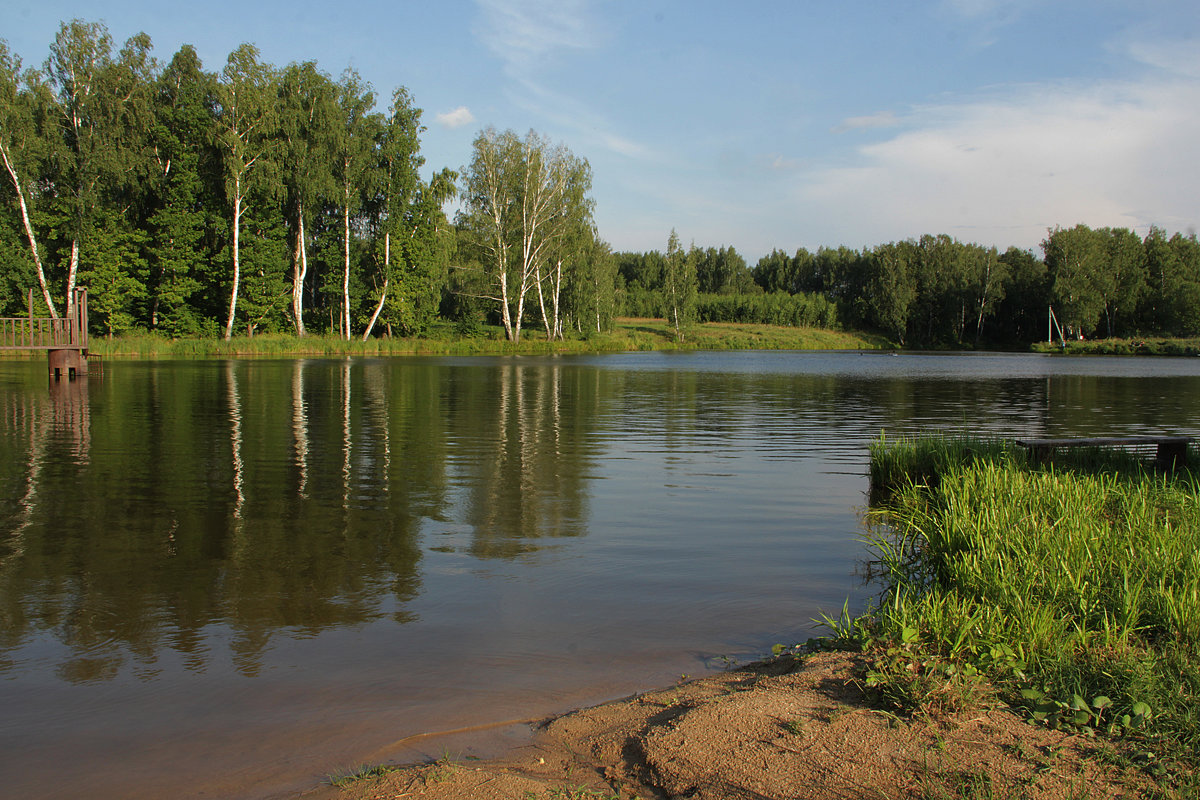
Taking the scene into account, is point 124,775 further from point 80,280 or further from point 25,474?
point 80,280

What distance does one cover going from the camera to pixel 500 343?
62000mm

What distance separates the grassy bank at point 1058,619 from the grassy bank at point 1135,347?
82.7 m

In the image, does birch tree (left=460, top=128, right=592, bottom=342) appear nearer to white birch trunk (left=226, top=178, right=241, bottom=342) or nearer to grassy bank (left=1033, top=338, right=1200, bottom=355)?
white birch trunk (left=226, top=178, right=241, bottom=342)

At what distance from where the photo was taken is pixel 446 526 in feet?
29.5

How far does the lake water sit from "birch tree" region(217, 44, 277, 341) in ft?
107

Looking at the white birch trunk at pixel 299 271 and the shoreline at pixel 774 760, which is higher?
the white birch trunk at pixel 299 271

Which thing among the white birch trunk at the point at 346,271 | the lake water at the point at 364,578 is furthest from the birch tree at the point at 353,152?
the lake water at the point at 364,578

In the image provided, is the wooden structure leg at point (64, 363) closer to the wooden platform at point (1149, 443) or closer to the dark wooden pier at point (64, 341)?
the dark wooden pier at point (64, 341)

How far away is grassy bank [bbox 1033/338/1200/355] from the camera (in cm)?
7510

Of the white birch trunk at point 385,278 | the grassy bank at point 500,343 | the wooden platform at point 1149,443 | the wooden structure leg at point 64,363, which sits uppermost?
the white birch trunk at point 385,278

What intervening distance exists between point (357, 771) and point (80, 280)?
176 feet

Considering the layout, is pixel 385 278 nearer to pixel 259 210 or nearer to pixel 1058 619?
pixel 259 210

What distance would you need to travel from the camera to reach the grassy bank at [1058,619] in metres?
3.88

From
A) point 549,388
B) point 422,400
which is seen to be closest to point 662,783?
point 422,400
